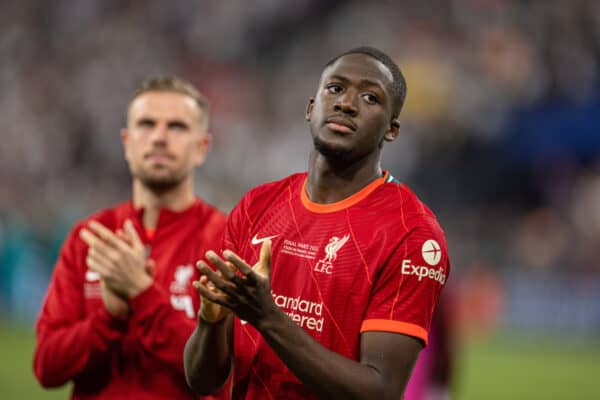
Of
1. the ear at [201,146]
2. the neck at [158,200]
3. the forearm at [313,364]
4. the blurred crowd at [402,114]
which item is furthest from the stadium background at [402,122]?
the forearm at [313,364]

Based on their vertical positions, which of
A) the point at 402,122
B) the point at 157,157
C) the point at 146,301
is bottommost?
the point at 146,301

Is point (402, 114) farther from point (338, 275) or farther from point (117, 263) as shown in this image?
point (338, 275)

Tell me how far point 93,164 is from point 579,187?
32.7 feet

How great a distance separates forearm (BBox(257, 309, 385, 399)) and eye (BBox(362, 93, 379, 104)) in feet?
2.52

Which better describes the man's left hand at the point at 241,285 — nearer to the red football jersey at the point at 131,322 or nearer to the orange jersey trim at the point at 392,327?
the orange jersey trim at the point at 392,327

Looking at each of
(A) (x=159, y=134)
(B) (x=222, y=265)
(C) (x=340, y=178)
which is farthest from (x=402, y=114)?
(B) (x=222, y=265)

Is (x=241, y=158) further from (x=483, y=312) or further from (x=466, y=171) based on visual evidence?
(x=483, y=312)

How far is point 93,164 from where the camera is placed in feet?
61.1

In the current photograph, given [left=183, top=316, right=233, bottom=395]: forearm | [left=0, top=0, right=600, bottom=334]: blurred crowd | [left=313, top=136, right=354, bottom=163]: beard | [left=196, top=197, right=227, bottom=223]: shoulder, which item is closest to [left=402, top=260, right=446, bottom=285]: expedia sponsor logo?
[left=313, top=136, right=354, bottom=163]: beard

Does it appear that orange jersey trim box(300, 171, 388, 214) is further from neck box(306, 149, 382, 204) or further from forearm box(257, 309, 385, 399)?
forearm box(257, 309, 385, 399)

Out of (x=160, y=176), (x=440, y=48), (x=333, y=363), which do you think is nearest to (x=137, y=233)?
(x=160, y=176)

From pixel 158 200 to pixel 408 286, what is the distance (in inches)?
76.5

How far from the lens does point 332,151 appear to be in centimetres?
295

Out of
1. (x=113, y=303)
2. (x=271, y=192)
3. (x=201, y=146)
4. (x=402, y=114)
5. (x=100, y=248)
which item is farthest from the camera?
(x=402, y=114)
